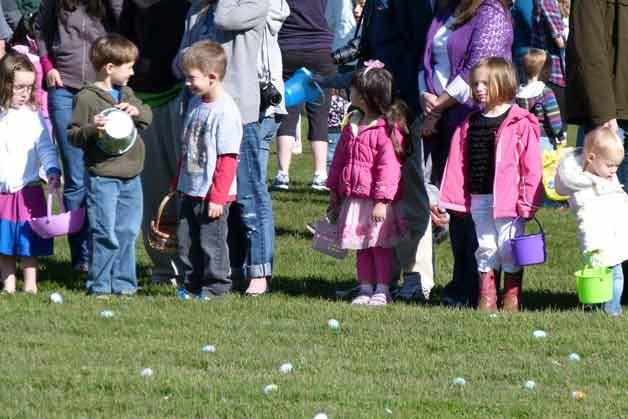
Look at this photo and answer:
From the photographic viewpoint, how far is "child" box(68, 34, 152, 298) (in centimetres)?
839

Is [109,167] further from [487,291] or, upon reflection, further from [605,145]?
[605,145]

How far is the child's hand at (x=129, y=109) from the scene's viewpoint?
27.3 feet

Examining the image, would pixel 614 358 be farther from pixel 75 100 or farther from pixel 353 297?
pixel 75 100

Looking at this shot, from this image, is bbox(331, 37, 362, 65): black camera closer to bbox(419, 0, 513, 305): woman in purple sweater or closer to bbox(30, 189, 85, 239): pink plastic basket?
bbox(419, 0, 513, 305): woman in purple sweater

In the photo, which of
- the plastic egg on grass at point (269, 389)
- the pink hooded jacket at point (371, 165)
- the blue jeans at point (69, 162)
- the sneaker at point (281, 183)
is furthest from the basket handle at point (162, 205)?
the sneaker at point (281, 183)

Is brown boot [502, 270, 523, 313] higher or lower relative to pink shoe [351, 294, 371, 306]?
higher

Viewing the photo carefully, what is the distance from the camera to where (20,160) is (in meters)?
8.64

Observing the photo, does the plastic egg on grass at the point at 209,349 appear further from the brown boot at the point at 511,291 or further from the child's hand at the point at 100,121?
the brown boot at the point at 511,291

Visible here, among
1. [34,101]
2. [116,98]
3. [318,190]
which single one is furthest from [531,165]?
[318,190]

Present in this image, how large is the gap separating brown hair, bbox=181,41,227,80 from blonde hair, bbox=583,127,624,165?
2.07 m

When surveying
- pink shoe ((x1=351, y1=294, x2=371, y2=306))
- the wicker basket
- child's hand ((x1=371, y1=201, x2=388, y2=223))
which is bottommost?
pink shoe ((x1=351, y1=294, x2=371, y2=306))

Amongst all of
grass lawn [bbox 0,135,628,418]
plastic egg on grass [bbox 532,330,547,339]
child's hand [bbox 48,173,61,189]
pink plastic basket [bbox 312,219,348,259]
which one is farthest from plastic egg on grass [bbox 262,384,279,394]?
child's hand [bbox 48,173,61,189]

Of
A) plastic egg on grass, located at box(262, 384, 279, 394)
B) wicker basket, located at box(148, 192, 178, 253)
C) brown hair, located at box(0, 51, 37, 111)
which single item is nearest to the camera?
plastic egg on grass, located at box(262, 384, 279, 394)

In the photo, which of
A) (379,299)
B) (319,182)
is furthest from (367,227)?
(319,182)
